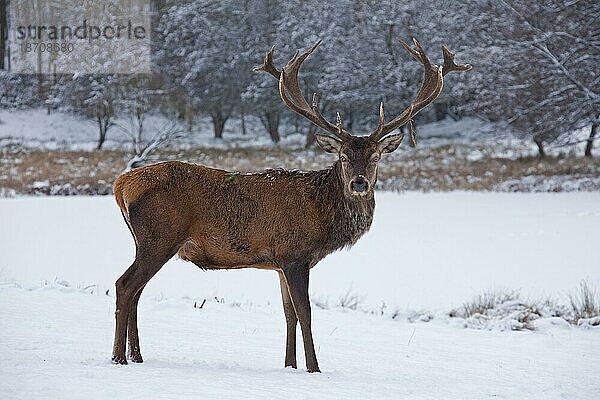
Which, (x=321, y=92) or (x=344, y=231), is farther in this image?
(x=321, y=92)

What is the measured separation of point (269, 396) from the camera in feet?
16.4

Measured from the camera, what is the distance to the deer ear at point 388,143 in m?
6.91

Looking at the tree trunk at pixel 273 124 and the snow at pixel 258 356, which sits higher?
the tree trunk at pixel 273 124

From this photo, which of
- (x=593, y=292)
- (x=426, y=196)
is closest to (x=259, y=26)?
(x=426, y=196)

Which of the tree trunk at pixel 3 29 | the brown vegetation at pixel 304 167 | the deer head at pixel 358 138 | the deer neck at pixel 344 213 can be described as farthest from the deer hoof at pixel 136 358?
the tree trunk at pixel 3 29

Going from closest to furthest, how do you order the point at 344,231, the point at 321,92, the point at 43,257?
→ the point at 344,231
the point at 43,257
the point at 321,92

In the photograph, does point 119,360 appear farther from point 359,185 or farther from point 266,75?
point 266,75

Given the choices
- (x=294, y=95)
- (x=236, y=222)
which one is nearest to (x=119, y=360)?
(x=236, y=222)

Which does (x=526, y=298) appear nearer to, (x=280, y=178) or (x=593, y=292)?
(x=593, y=292)

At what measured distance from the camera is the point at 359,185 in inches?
257

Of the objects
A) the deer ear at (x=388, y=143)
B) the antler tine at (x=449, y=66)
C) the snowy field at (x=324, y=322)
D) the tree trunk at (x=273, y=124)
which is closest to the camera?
the snowy field at (x=324, y=322)

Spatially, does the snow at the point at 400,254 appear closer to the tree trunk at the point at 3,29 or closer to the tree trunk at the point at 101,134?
the tree trunk at the point at 3,29

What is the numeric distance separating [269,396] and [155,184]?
204cm

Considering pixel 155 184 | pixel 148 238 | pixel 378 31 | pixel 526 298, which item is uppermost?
pixel 378 31
